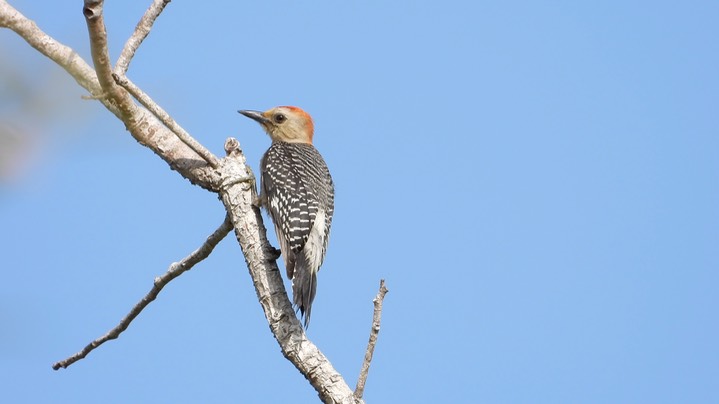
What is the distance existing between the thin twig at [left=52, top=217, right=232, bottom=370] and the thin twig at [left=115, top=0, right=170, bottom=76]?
46.0 inches

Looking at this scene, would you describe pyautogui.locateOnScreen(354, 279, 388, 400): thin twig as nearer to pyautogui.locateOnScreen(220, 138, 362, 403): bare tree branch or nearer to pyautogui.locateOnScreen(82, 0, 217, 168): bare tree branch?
pyautogui.locateOnScreen(220, 138, 362, 403): bare tree branch

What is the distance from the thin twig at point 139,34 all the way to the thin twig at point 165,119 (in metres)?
0.14

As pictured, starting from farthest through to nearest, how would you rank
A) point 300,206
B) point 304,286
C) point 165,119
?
point 300,206 → point 304,286 → point 165,119

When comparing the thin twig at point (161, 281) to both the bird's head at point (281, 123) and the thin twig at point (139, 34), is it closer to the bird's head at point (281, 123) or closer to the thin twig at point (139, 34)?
the thin twig at point (139, 34)

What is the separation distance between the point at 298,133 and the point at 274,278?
356 centimetres

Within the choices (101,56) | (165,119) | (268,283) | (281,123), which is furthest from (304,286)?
(281,123)

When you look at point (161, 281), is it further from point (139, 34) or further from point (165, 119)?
point (139, 34)

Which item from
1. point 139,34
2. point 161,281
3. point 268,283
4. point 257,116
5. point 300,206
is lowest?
point 161,281

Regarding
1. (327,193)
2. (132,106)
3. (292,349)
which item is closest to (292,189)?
(327,193)

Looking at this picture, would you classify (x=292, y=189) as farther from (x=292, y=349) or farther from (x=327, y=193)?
(x=292, y=349)

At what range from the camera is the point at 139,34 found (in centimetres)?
475

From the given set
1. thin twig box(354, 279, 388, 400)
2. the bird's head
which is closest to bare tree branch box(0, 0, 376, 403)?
thin twig box(354, 279, 388, 400)

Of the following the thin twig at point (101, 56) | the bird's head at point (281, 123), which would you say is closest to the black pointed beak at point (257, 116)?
the bird's head at point (281, 123)

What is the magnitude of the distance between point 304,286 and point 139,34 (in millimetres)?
1979
